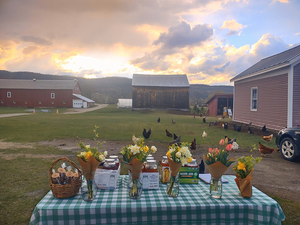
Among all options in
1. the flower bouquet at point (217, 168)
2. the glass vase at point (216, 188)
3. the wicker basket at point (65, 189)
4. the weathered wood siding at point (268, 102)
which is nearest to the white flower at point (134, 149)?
the wicker basket at point (65, 189)

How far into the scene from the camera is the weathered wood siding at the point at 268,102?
13589 mm

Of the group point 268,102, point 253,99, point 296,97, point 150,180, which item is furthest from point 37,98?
point 150,180

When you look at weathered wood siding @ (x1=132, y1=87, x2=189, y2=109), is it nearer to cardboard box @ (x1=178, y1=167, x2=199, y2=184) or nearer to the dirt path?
the dirt path

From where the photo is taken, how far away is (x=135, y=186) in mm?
2500

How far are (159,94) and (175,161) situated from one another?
122 ft

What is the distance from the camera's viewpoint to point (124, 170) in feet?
21.1

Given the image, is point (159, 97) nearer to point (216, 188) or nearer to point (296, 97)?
point (296, 97)

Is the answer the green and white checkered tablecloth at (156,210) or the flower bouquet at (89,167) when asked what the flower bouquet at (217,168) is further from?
the flower bouquet at (89,167)

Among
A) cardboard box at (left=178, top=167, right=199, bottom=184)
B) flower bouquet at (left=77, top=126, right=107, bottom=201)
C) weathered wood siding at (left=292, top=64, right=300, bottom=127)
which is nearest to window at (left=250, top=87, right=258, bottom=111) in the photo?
weathered wood siding at (left=292, top=64, right=300, bottom=127)

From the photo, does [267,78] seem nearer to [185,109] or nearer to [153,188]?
[153,188]

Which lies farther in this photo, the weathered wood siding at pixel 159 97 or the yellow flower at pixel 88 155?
the weathered wood siding at pixel 159 97

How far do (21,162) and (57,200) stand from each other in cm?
574

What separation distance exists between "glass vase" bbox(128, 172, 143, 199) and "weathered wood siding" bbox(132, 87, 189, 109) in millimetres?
Answer: 36285

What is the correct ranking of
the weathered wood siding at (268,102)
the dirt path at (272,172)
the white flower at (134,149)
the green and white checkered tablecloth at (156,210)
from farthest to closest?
the weathered wood siding at (268,102), the dirt path at (272,172), the white flower at (134,149), the green and white checkered tablecloth at (156,210)
